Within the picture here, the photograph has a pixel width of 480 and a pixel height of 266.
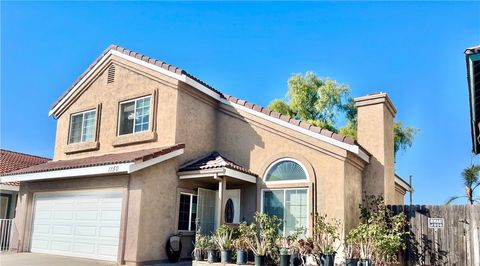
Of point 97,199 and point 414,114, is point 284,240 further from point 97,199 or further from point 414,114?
point 414,114

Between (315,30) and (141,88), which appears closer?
(141,88)

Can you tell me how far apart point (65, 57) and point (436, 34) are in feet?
61.0

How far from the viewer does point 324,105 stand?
3041 cm

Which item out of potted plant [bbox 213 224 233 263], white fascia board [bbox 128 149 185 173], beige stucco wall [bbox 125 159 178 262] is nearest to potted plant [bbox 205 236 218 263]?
potted plant [bbox 213 224 233 263]

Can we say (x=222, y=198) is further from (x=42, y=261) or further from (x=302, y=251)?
(x=42, y=261)

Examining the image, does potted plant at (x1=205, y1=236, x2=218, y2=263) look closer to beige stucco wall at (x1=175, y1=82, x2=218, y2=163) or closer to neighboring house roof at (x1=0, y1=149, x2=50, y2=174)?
beige stucco wall at (x1=175, y1=82, x2=218, y2=163)

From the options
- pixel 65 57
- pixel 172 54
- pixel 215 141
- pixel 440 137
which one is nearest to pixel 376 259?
pixel 215 141

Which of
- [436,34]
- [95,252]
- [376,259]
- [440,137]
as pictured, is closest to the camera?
[376,259]

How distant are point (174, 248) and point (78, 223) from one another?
4141mm

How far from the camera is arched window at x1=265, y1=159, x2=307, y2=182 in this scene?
14.9 meters

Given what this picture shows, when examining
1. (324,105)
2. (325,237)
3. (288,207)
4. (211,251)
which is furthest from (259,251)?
(324,105)

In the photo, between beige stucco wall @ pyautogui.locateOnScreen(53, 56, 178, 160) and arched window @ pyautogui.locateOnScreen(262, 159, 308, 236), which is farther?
beige stucco wall @ pyautogui.locateOnScreen(53, 56, 178, 160)

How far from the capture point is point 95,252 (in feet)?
48.8

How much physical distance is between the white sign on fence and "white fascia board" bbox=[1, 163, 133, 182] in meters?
10.2
